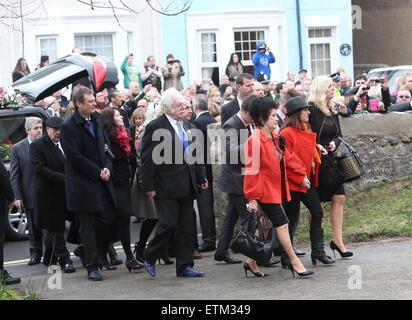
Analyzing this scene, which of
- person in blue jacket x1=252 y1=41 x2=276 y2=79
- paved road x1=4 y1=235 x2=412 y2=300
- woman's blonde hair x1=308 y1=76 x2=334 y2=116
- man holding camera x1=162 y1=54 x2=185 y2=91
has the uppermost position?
person in blue jacket x1=252 y1=41 x2=276 y2=79

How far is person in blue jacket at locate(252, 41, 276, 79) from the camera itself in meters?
23.7

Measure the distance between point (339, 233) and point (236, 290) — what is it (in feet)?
6.00

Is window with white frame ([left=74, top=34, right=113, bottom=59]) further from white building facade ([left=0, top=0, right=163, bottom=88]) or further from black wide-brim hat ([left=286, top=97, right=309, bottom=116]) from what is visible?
black wide-brim hat ([left=286, top=97, right=309, bottom=116])

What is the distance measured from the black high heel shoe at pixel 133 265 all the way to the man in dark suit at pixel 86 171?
1.64 ft

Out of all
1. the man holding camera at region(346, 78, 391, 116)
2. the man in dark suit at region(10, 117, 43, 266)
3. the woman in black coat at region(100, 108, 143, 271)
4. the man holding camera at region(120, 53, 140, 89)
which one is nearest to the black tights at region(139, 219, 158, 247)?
the woman in black coat at region(100, 108, 143, 271)

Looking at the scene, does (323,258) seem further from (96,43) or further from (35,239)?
(96,43)

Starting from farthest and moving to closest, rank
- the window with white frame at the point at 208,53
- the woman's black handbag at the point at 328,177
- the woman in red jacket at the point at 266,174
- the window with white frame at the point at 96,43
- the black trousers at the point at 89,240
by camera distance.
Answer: the window with white frame at the point at 208,53, the window with white frame at the point at 96,43, the woman's black handbag at the point at 328,177, the black trousers at the point at 89,240, the woman in red jacket at the point at 266,174

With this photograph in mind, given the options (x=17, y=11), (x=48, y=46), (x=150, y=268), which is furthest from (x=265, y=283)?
(x=48, y=46)

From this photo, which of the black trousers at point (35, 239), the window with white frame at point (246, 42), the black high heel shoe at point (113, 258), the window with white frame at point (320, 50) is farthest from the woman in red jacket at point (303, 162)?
the window with white frame at point (320, 50)

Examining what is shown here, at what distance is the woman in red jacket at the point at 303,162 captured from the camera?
32.3 ft

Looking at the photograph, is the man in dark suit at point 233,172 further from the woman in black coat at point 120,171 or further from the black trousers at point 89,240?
the black trousers at point 89,240

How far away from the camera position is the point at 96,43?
2531 centimetres

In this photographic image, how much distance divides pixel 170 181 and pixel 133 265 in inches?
46.9

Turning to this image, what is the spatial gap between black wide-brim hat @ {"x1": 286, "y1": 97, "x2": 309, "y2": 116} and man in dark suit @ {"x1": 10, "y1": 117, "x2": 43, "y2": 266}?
12.1 feet
